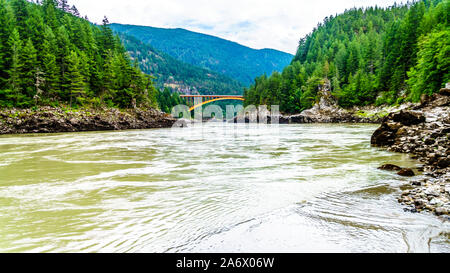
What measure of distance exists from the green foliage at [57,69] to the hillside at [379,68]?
159ft

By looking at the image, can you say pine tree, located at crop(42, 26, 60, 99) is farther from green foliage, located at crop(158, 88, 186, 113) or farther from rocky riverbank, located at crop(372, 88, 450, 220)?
green foliage, located at crop(158, 88, 186, 113)

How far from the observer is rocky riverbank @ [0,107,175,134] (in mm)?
35500

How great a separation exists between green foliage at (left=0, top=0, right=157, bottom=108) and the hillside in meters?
48.6

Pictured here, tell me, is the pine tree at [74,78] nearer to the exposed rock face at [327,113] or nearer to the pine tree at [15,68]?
the pine tree at [15,68]

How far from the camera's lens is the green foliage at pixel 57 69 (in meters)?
40.4

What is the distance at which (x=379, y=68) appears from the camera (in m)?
67.5

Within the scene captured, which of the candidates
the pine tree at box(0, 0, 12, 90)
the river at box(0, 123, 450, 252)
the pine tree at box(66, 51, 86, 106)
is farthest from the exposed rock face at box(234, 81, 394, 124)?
the pine tree at box(0, 0, 12, 90)

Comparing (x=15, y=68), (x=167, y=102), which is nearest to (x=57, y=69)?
(x=15, y=68)

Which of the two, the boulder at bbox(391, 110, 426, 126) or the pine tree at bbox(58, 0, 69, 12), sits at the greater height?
the pine tree at bbox(58, 0, 69, 12)

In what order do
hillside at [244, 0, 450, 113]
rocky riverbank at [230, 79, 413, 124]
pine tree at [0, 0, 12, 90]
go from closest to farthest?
1. hillside at [244, 0, 450, 113]
2. pine tree at [0, 0, 12, 90]
3. rocky riverbank at [230, 79, 413, 124]

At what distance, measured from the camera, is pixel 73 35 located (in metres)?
57.6

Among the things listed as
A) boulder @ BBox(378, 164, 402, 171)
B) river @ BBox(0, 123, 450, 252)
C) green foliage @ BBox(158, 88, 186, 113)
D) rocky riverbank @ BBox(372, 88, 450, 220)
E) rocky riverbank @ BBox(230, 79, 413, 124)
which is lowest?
river @ BBox(0, 123, 450, 252)
